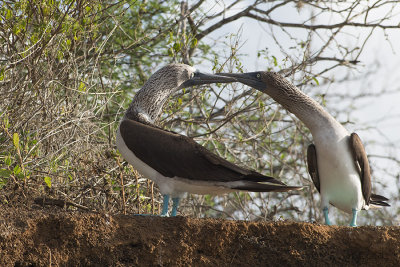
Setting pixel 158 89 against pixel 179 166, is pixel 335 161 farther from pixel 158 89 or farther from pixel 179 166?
pixel 158 89

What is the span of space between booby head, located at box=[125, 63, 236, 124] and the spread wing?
0.33m

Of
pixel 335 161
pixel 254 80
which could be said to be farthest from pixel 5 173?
pixel 335 161

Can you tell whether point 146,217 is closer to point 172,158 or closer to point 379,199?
point 172,158

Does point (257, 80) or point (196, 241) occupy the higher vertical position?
point (257, 80)

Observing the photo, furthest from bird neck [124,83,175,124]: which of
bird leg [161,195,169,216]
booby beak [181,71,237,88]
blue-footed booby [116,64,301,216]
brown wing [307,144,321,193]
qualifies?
brown wing [307,144,321,193]

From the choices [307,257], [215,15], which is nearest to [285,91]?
[307,257]

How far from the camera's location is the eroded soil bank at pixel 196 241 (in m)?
4.06

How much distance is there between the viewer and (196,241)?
4.19 m

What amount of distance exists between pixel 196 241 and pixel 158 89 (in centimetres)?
162

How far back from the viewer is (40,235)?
406 centimetres

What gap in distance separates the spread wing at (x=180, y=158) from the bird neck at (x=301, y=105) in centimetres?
91

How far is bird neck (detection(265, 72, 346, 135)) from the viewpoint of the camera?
16.8 ft

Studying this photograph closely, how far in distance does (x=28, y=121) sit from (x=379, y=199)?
367 centimetres

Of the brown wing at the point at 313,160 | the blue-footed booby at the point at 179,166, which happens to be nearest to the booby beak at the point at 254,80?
the brown wing at the point at 313,160
